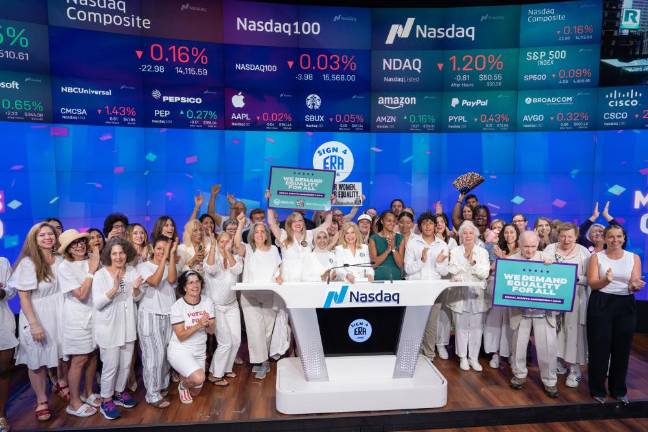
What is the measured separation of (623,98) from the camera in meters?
6.46

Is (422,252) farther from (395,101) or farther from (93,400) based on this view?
(93,400)

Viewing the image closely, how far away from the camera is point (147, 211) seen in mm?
6602

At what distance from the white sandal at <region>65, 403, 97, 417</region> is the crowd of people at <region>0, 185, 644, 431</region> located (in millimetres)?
13

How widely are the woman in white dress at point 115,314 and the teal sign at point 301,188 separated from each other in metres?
1.71

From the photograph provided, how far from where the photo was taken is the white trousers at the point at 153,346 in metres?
3.94

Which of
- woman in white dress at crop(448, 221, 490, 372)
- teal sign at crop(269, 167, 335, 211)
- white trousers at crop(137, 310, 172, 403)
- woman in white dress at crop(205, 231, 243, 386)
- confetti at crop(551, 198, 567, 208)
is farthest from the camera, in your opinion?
confetti at crop(551, 198, 567, 208)

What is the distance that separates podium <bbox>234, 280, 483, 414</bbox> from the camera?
3.64 meters

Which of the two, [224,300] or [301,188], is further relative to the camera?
[301,188]

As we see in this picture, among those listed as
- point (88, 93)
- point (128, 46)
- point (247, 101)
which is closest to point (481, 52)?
point (247, 101)

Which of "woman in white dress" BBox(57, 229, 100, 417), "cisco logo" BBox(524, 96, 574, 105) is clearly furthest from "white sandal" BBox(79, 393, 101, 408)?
"cisco logo" BBox(524, 96, 574, 105)

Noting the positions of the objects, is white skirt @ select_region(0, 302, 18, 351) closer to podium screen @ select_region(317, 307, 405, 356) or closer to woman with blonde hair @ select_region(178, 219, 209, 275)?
woman with blonde hair @ select_region(178, 219, 209, 275)

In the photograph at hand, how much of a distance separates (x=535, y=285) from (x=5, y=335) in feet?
14.5

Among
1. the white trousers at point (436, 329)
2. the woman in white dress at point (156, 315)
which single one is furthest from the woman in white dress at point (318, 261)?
the white trousers at point (436, 329)

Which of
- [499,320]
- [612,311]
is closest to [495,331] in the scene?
[499,320]
